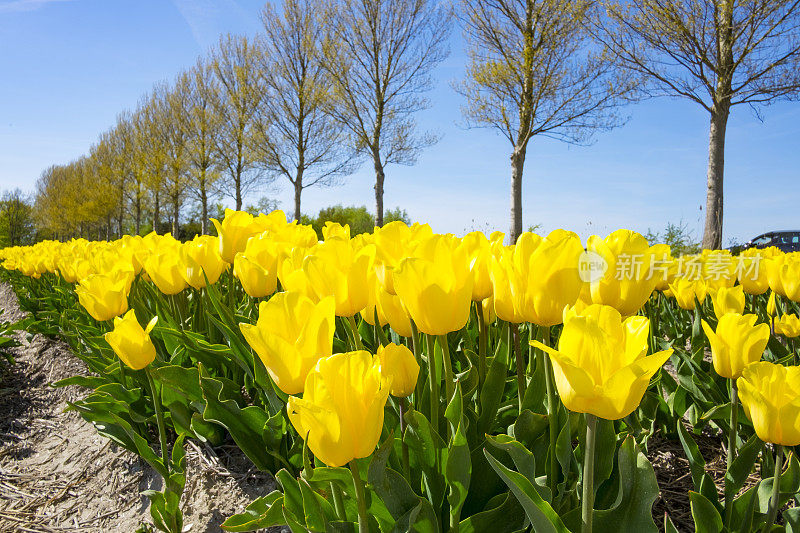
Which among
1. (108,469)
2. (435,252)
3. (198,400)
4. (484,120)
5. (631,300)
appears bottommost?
(108,469)

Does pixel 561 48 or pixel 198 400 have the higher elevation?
pixel 561 48

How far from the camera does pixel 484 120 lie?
12.8m

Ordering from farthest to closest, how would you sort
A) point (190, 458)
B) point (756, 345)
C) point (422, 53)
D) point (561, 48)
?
point (422, 53) < point (561, 48) < point (190, 458) < point (756, 345)

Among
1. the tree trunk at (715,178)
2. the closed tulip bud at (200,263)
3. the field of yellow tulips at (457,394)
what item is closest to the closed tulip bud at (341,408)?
the field of yellow tulips at (457,394)

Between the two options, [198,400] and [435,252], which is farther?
[198,400]

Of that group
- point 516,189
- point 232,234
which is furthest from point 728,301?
point 516,189

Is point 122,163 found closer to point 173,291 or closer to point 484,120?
point 484,120

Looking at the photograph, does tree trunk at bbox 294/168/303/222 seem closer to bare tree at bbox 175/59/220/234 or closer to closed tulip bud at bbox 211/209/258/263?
bare tree at bbox 175/59/220/234

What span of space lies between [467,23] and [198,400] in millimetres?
12942

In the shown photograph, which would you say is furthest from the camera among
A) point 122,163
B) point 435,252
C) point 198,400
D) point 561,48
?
point 122,163

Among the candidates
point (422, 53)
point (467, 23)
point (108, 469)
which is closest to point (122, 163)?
point (422, 53)

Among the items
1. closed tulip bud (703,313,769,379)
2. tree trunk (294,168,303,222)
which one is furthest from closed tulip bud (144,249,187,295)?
tree trunk (294,168,303,222)

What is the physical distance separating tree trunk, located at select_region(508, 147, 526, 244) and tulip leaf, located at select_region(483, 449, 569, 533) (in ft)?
38.1

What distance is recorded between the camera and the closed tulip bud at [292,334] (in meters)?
0.83
